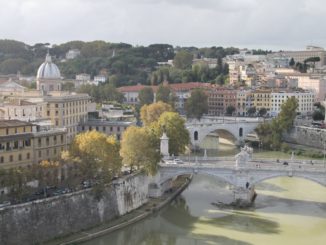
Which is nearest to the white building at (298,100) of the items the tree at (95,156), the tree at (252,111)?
the tree at (252,111)

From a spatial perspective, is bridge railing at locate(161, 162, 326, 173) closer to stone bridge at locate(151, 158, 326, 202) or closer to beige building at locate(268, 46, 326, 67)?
stone bridge at locate(151, 158, 326, 202)

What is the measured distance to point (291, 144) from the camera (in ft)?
156

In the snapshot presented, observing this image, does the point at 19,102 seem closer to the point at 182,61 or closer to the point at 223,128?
the point at 223,128

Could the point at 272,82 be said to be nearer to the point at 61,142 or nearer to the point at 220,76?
the point at 220,76

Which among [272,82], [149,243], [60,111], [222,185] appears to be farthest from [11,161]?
[272,82]

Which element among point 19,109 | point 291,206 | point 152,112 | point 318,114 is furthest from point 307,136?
point 19,109

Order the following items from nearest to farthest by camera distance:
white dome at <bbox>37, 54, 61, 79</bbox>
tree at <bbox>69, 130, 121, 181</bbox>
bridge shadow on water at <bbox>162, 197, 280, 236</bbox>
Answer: tree at <bbox>69, 130, 121, 181</bbox> → bridge shadow on water at <bbox>162, 197, 280, 236</bbox> → white dome at <bbox>37, 54, 61, 79</bbox>

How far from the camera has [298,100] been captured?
5928 centimetres

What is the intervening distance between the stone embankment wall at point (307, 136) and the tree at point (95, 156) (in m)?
25.0

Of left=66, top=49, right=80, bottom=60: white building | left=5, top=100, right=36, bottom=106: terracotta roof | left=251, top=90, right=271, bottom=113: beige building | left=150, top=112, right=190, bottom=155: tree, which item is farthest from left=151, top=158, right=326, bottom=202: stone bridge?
left=66, top=49, right=80, bottom=60: white building

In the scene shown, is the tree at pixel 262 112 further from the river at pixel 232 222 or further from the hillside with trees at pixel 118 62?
the river at pixel 232 222

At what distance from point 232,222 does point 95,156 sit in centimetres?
584

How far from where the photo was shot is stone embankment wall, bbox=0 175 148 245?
20.4 meters

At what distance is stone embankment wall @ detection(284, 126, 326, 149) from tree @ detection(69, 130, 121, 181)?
82.0ft
